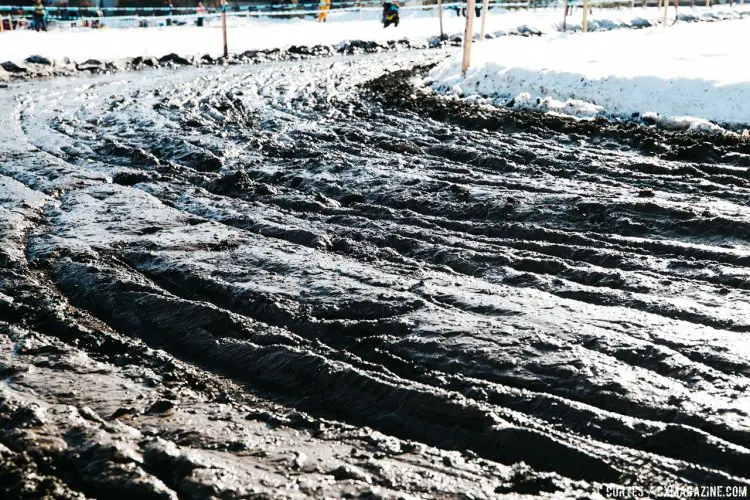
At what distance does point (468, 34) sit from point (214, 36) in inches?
696

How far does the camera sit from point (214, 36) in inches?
1211

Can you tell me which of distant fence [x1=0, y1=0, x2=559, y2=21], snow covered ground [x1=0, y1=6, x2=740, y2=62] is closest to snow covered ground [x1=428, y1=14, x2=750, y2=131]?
snow covered ground [x1=0, y1=6, x2=740, y2=62]

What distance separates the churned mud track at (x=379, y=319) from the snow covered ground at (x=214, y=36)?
52.1ft

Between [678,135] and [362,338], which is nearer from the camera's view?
[362,338]

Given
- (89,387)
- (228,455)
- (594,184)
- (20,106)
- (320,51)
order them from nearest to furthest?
Result: (228,455)
(89,387)
(594,184)
(20,106)
(320,51)

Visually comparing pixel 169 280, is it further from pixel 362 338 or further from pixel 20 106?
pixel 20 106

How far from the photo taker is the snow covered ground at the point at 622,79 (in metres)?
11.2

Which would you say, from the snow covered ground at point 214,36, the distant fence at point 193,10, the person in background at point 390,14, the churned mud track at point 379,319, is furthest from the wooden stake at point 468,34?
the distant fence at point 193,10

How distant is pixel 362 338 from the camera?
4.52 meters

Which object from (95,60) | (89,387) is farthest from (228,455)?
(95,60)

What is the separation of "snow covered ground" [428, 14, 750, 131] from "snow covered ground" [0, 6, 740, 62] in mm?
11720

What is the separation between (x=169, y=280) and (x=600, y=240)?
10.3 feet

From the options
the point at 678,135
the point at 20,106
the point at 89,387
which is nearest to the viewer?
the point at 89,387

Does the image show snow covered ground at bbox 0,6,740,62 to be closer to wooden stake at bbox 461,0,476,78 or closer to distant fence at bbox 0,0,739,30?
distant fence at bbox 0,0,739,30
